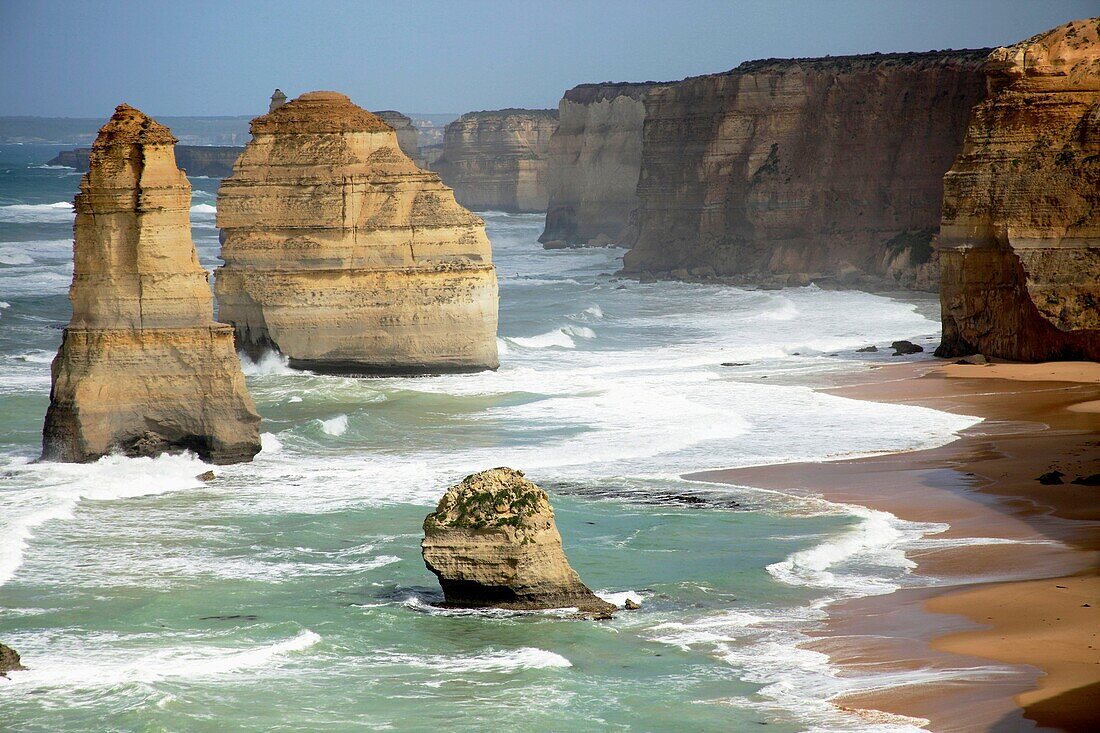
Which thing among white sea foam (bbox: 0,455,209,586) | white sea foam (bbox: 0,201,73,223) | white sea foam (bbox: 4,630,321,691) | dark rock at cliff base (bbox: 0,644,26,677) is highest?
white sea foam (bbox: 0,201,73,223)

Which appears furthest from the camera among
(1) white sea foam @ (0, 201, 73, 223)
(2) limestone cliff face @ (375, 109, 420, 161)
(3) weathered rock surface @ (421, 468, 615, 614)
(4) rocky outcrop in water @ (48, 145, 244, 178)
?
(4) rocky outcrop in water @ (48, 145, 244, 178)

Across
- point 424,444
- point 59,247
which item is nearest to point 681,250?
point 59,247

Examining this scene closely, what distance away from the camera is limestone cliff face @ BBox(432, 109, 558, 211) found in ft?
407

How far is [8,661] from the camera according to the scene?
478 inches

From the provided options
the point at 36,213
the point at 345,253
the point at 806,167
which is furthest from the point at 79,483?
the point at 36,213

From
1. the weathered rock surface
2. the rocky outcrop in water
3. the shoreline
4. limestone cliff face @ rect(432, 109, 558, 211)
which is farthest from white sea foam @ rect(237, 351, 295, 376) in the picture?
the rocky outcrop in water

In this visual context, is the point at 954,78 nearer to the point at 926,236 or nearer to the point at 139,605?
the point at 926,236

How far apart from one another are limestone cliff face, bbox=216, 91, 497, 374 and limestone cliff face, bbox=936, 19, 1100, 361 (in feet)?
36.2

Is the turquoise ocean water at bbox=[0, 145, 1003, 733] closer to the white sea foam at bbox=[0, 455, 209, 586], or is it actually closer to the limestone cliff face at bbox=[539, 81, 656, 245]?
the white sea foam at bbox=[0, 455, 209, 586]

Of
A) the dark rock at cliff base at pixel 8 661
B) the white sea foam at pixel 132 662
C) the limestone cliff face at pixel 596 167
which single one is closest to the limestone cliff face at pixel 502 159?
the limestone cliff face at pixel 596 167

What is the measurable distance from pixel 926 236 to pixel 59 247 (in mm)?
39445

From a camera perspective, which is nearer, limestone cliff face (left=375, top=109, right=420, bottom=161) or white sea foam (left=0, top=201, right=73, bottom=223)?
white sea foam (left=0, top=201, right=73, bottom=223)

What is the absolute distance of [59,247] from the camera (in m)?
67.4

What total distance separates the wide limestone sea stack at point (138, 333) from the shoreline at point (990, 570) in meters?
7.47
